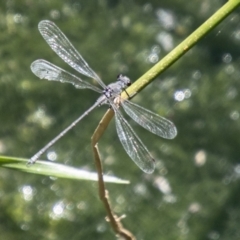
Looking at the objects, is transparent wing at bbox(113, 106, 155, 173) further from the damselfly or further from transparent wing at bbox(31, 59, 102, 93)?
transparent wing at bbox(31, 59, 102, 93)

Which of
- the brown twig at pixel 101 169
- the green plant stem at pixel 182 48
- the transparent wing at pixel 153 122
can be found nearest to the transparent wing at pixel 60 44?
the transparent wing at pixel 153 122

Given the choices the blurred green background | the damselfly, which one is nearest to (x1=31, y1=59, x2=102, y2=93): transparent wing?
the damselfly

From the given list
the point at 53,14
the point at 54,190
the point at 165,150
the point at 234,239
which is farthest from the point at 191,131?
the point at 53,14

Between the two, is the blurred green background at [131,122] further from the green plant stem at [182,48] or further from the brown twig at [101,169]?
the green plant stem at [182,48]

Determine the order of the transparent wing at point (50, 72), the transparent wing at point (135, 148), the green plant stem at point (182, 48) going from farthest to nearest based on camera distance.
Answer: the transparent wing at point (50, 72)
the transparent wing at point (135, 148)
the green plant stem at point (182, 48)

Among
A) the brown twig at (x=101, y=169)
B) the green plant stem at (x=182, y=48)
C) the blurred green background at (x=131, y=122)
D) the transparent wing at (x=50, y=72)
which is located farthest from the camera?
the blurred green background at (x=131, y=122)

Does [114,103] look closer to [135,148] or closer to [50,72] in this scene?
[135,148]
